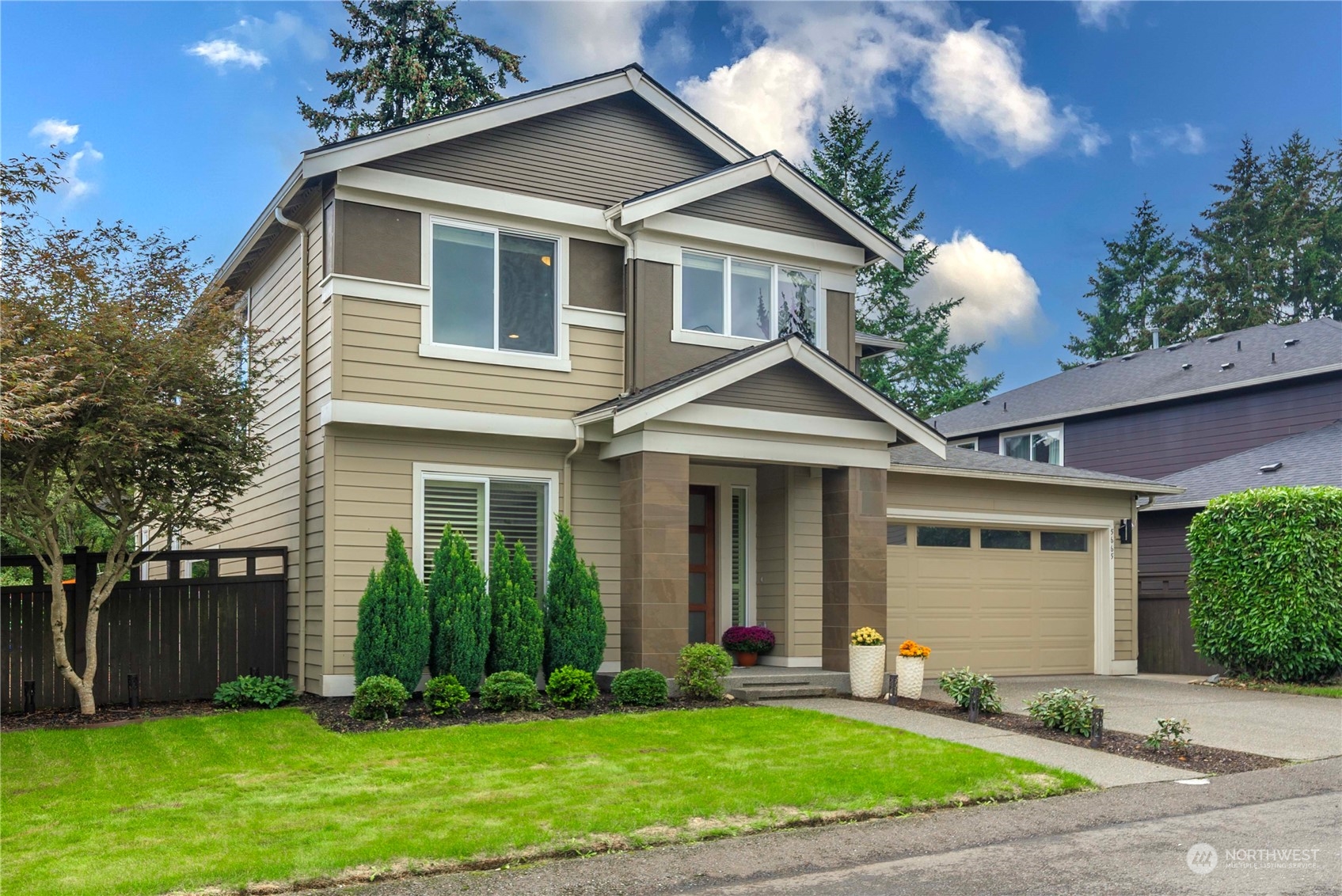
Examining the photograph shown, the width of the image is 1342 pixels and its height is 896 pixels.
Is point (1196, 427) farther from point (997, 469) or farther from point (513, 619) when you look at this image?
point (513, 619)

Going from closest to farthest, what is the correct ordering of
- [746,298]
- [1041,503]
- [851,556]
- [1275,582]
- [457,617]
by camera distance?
[457,617]
[851,556]
[746,298]
[1275,582]
[1041,503]

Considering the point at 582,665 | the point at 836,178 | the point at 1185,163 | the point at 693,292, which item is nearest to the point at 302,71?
the point at 836,178

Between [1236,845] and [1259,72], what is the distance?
31949 mm

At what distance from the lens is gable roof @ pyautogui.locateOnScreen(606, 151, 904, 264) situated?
13.1 meters

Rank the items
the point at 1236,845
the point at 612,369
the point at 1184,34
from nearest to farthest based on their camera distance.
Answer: the point at 1236,845, the point at 612,369, the point at 1184,34

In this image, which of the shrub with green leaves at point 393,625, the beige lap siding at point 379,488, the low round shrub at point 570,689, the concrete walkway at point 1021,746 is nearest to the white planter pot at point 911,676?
the concrete walkway at point 1021,746

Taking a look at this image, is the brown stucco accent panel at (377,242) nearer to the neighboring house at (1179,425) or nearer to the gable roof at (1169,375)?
the neighboring house at (1179,425)

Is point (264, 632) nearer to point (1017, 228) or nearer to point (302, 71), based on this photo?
point (302, 71)

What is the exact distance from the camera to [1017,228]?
4297 cm

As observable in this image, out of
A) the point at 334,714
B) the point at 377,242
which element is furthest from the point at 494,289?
the point at 334,714

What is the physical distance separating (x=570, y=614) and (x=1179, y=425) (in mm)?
17020

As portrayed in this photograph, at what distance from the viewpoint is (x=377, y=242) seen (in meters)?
12.1

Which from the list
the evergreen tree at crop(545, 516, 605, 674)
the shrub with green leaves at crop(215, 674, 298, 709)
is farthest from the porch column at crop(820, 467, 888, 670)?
the shrub with green leaves at crop(215, 674, 298, 709)

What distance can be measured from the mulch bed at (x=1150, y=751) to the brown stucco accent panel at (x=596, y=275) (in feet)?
20.0
